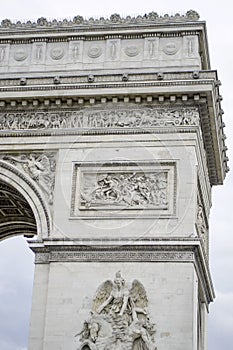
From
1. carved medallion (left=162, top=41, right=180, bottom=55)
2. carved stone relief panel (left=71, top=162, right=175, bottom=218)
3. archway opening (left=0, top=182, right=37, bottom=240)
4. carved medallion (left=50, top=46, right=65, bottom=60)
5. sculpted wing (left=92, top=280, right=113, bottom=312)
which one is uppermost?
carved medallion (left=50, top=46, right=65, bottom=60)

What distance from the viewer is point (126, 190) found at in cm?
2273

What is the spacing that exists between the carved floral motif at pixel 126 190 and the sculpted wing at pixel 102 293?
208 centimetres

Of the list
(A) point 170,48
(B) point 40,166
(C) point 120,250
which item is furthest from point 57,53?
(C) point 120,250

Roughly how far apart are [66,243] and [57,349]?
2594mm

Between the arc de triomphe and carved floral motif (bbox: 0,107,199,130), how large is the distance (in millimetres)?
27

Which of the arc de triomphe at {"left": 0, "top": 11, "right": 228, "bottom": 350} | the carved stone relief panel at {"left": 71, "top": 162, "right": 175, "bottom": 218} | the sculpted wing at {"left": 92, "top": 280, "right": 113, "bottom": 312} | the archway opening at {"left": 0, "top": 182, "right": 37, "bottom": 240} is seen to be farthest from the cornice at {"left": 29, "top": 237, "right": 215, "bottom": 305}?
the archway opening at {"left": 0, "top": 182, "right": 37, "bottom": 240}

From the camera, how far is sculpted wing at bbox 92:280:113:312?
2166 centimetres

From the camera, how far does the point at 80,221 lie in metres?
22.5

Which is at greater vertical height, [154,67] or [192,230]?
[154,67]

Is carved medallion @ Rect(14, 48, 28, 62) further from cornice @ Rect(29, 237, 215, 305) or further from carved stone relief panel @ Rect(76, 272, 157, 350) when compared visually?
carved stone relief panel @ Rect(76, 272, 157, 350)

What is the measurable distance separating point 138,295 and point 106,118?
4.81 meters

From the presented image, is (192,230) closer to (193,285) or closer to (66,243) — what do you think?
(193,285)

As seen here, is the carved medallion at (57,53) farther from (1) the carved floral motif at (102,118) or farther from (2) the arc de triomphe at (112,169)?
(1) the carved floral motif at (102,118)

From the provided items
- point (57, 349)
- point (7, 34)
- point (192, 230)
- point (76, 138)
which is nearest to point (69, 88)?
point (76, 138)
